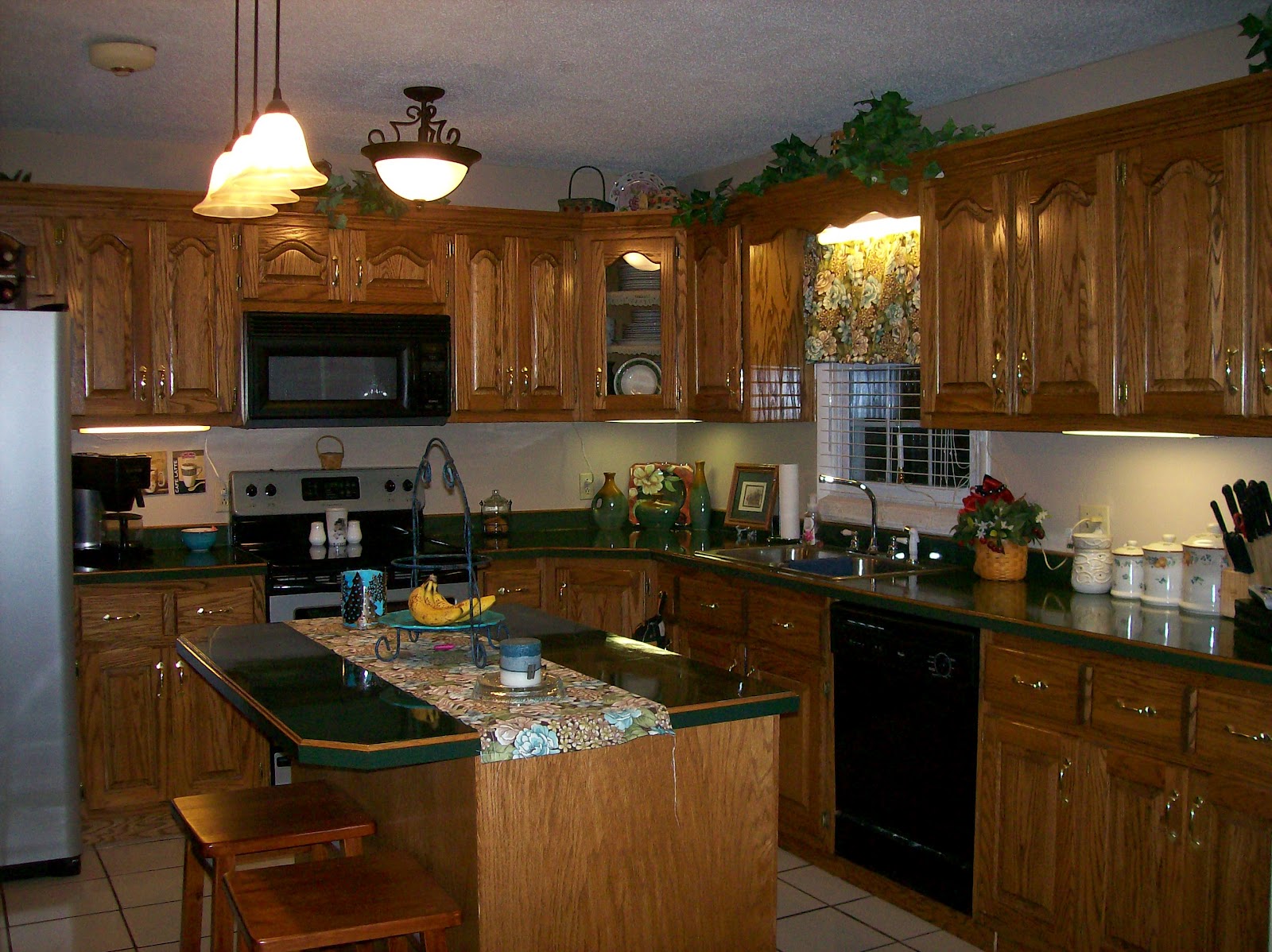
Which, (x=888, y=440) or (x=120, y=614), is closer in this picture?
(x=120, y=614)

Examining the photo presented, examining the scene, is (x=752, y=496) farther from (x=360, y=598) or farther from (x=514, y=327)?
(x=360, y=598)

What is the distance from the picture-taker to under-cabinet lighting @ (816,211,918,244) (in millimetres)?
4145

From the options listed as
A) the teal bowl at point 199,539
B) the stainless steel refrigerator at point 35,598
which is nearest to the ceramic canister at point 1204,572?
the stainless steel refrigerator at point 35,598

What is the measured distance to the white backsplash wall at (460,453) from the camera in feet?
15.8

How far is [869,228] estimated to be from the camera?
4281 millimetres

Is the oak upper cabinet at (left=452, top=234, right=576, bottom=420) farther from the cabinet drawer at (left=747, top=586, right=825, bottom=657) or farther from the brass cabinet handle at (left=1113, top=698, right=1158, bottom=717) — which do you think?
the brass cabinet handle at (left=1113, top=698, right=1158, bottom=717)

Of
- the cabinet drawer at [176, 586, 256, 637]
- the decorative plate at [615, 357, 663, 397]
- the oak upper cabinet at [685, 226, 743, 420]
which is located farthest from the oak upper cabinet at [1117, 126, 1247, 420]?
the cabinet drawer at [176, 586, 256, 637]

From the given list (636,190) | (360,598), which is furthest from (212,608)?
(636,190)

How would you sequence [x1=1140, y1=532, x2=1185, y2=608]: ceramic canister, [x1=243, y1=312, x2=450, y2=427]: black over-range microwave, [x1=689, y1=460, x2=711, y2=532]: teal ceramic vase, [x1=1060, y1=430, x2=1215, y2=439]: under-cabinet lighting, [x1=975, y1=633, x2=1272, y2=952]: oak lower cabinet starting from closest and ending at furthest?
[x1=975, y1=633, x2=1272, y2=952]: oak lower cabinet
[x1=1060, y1=430, x2=1215, y2=439]: under-cabinet lighting
[x1=1140, y1=532, x2=1185, y2=608]: ceramic canister
[x1=243, y1=312, x2=450, y2=427]: black over-range microwave
[x1=689, y1=460, x2=711, y2=532]: teal ceramic vase

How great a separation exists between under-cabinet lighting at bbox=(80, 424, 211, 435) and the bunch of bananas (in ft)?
7.32

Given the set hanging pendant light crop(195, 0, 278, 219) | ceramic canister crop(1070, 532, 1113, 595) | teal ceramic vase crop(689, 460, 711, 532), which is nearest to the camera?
hanging pendant light crop(195, 0, 278, 219)

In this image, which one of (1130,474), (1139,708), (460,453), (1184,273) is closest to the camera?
(1139,708)

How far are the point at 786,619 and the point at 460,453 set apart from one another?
197 cm

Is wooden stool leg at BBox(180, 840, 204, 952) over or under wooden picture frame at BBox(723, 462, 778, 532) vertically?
under
